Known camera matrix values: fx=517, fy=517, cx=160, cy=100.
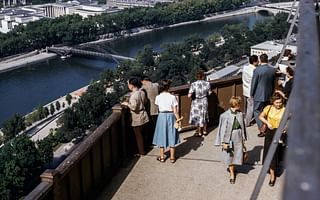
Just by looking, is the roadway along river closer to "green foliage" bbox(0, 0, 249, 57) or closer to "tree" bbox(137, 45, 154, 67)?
"green foliage" bbox(0, 0, 249, 57)

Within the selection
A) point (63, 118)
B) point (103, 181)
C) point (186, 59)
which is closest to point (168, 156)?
point (103, 181)

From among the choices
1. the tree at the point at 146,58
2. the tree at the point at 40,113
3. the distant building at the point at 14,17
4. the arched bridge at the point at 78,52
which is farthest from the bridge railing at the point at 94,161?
the distant building at the point at 14,17

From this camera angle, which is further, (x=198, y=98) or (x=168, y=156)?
(x=198, y=98)

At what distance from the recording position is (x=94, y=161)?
3566 millimetres

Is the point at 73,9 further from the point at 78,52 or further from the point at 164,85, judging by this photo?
the point at 164,85

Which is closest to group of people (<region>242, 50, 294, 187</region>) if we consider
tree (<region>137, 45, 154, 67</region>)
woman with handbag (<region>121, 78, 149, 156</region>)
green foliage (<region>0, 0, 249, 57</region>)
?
woman with handbag (<region>121, 78, 149, 156</region>)

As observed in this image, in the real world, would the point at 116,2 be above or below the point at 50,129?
above

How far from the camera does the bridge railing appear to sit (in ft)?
8.88

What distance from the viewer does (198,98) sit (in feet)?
15.9

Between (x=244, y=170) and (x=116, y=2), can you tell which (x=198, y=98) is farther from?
(x=116, y=2)

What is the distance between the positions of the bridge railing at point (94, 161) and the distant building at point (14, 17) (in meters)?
67.1

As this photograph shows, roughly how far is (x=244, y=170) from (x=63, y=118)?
1273 inches

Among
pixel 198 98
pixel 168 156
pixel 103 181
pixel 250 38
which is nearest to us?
pixel 103 181

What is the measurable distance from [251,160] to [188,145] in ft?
2.24
